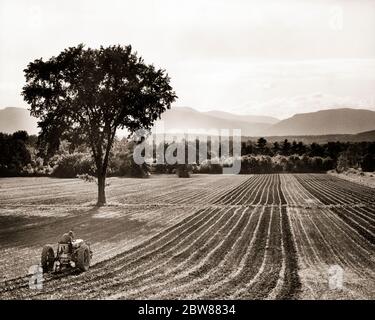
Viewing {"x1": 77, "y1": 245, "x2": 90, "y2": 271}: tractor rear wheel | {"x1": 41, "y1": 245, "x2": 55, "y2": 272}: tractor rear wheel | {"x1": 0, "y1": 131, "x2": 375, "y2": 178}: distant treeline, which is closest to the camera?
{"x1": 77, "y1": 245, "x2": 90, "y2": 271}: tractor rear wheel

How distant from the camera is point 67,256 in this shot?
50.8ft

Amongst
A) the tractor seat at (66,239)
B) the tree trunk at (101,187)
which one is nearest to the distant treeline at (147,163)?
the tree trunk at (101,187)

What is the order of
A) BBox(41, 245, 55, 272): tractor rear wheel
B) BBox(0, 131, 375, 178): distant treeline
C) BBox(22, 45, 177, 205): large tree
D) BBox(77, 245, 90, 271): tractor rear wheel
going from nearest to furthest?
BBox(77, 245, 90, 271): tractor rear wheel, BBox(41, 245, 55, 272): tractor rear wheel, BBox(22, 45, 177, 205): large tree, BBox(0, 131, 375, 178): distant treeline

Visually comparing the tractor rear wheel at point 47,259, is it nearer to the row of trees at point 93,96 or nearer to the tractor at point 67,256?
the tractor at point 67,256

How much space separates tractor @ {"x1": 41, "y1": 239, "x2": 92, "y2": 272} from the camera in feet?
50.4

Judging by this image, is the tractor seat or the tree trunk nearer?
the tractor seat

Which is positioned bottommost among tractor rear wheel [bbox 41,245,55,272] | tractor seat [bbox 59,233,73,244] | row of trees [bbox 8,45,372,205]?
tractor rear wheel [bbox 41,245,55,272]

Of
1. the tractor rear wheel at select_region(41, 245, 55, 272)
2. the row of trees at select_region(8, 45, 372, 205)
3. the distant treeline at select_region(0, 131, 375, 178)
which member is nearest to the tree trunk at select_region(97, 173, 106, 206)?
the row of trees at select_region(8, 45, 372, 205)

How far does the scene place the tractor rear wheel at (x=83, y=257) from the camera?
15.3 meters

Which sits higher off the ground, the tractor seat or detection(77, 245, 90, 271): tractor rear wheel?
the tractor seat

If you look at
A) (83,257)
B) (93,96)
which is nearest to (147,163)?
(93,96)

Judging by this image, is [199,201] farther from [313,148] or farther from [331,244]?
[313,148]

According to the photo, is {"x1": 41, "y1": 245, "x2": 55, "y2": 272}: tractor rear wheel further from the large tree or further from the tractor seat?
the large tree
